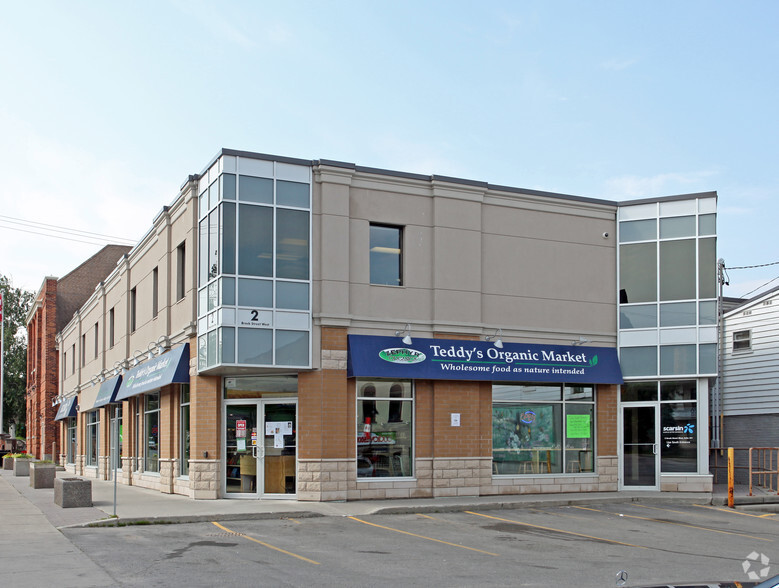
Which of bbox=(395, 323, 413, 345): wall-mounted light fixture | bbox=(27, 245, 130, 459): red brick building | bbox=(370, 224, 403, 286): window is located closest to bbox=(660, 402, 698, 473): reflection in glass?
bbox=(395, 323, 413, 345): wall-mounted light fixture

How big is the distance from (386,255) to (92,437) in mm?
23911

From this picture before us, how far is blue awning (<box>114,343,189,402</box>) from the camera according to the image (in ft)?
71.8

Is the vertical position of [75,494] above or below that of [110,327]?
below

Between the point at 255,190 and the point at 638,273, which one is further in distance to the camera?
the point at 638,273

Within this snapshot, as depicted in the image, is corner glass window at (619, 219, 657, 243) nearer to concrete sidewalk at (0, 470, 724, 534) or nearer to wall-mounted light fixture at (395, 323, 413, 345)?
concrete sidewalk at (0, 470, 724, 534)

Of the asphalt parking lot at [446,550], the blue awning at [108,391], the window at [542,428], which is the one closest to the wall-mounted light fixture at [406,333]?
the window at [542,428]

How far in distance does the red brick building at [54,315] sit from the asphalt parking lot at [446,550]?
40.0m

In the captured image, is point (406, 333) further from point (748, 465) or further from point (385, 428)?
point (748, 465)

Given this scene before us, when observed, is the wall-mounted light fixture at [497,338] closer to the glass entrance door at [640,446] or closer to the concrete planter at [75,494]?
the glass entrance door at [640,446]

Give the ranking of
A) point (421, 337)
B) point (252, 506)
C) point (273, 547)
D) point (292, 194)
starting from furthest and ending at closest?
1. point (421, 337)
2. point (292, 194)
3. point (252, 506)
4. point (273, 547)

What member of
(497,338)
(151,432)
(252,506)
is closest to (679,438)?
(497,338)

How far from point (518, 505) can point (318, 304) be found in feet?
22.1

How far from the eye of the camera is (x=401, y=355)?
20703 millimetres

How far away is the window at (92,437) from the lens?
38344 millimetres
